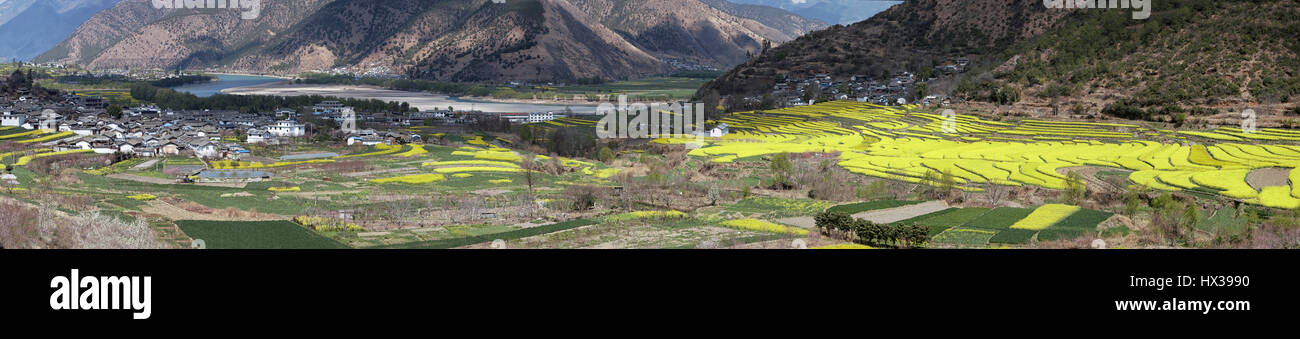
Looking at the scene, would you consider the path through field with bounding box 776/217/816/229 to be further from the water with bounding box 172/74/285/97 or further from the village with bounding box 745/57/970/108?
the water with bounding box 172/74/285/97

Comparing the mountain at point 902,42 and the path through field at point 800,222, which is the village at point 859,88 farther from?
the path through field at point 800,222

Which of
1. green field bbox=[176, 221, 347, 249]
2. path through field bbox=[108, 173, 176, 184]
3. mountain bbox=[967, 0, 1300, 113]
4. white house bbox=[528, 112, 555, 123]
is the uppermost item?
mountain bbox=[967, 0, 1300, 113]

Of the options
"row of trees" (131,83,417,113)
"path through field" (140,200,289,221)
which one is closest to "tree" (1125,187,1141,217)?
"path through field" (140,200,289,221)

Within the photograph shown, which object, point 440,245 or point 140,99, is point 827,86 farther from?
point 140,99

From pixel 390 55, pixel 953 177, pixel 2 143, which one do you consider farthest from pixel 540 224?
pixel 390 55

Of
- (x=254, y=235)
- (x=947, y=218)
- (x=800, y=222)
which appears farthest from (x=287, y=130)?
(x=947, y=218)

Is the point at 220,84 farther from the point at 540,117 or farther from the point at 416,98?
the point at 540,117

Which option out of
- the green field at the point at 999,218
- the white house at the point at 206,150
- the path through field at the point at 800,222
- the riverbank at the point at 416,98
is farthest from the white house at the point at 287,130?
the green field at the point at 999,218
